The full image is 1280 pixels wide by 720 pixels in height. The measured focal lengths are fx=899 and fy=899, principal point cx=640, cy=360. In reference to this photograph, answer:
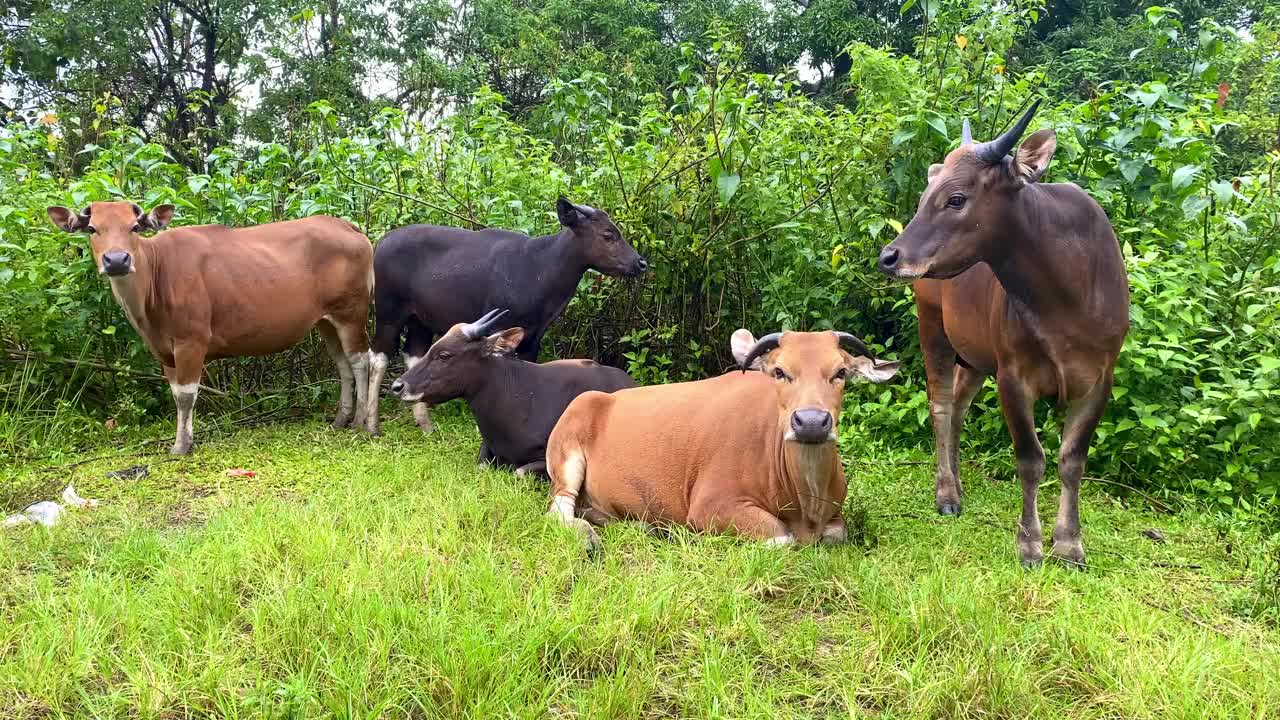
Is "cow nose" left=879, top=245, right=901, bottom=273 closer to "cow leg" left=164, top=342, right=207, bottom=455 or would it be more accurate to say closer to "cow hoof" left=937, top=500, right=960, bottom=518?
"cow hoof" left=937, top=500, right=960, bottom=518

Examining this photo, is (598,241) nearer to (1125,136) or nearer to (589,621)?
(1125,136)

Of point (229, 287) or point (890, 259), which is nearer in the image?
point (890, 259)

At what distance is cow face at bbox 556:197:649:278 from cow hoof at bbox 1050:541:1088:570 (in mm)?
3236

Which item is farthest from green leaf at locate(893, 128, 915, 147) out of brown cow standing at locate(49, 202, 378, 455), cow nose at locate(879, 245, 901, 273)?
brown cow standing at locate(49, 202, 378, 455)

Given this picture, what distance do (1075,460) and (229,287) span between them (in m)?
5.17

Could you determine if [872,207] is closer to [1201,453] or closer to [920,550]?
[1201,453]

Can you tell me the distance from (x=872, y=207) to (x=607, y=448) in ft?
9.06

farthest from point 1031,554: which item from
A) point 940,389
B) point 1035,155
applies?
point 1035,155

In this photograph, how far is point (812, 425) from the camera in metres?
3.31

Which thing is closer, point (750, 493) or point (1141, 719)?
point (1141, 719)

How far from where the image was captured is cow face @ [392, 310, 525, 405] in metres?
5.15

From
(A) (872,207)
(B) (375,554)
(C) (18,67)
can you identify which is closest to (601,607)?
(B) (375,554)

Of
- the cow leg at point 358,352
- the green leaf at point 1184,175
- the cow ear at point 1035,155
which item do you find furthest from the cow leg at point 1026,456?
the cow leg at point 358,352

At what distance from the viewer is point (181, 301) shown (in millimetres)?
5793
